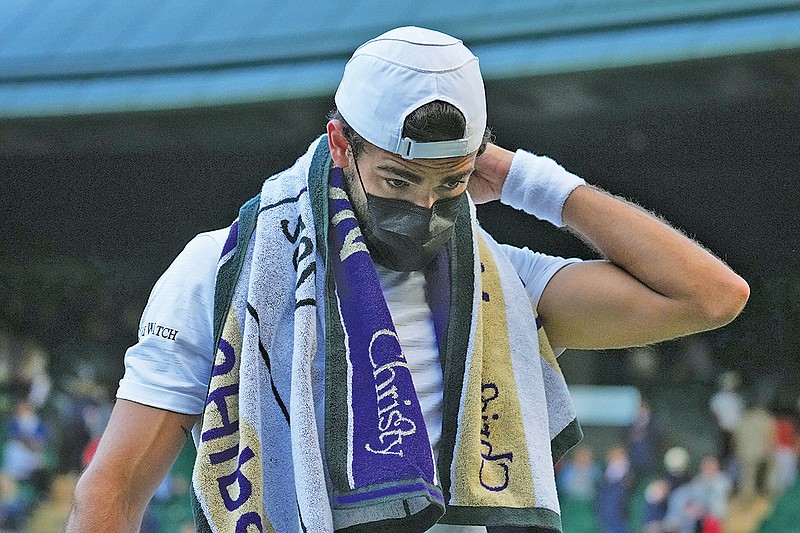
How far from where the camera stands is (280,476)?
1451 mm

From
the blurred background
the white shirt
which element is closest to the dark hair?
the white shirt

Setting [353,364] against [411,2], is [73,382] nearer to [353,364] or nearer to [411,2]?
[411,2]

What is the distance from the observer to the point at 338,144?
5.18 feet

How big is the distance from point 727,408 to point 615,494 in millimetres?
1621

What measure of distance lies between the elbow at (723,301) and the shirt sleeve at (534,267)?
0.20 metres

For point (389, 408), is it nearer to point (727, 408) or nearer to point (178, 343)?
point (178, 343)

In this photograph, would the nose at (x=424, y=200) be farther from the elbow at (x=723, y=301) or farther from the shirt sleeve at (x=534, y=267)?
the elbow at (x=723, y=301)

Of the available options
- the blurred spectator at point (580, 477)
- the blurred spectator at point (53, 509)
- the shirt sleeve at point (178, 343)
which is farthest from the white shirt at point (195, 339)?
the blurred spectator at point (53, 509)

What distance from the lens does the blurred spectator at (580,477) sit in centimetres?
980

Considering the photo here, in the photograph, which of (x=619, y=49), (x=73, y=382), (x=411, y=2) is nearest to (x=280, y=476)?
(x=619, y=49)

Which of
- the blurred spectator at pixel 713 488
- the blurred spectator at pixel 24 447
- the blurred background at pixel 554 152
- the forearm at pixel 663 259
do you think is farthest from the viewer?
the blurred spectator at pixel 24 447

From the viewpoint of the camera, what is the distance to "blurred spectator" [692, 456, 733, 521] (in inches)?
369

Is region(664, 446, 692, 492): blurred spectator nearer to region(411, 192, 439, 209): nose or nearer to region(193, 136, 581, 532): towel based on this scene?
region(193, 136, 581, 532): towel

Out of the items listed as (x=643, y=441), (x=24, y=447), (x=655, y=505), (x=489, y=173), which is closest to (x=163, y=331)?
(x=489, y=173)
